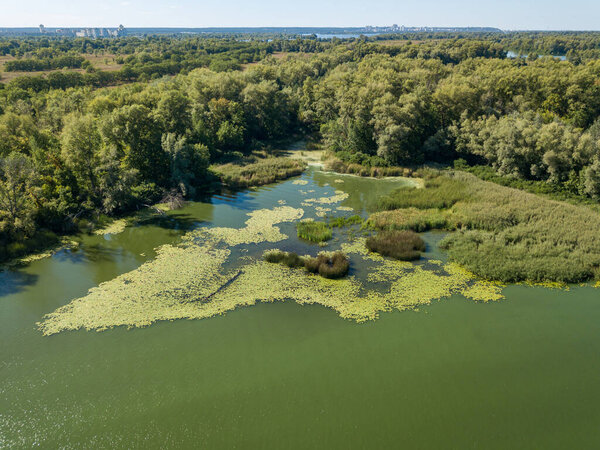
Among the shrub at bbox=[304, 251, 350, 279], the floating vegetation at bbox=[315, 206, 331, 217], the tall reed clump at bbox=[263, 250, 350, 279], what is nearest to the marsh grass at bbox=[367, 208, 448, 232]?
the floating vegetation at bbox=[315, 206, 331, 217]

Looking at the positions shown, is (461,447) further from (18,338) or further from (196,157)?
(196,157)

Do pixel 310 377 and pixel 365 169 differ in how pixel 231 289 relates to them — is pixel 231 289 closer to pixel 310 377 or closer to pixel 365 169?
pixel 310 377

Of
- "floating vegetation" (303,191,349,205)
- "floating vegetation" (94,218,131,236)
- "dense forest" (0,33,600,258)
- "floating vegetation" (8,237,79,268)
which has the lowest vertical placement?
"floating vegetation" (8,237,79,268)

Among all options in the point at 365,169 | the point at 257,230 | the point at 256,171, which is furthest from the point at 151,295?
the point at 365,169

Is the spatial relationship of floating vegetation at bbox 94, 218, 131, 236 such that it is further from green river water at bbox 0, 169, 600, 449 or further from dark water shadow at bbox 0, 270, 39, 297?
green river water at bbox 0, 169, 600, 449

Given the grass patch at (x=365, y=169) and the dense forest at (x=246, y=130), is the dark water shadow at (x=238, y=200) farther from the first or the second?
the grass patch at (x=365, y=169)
